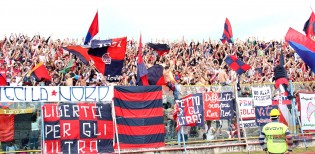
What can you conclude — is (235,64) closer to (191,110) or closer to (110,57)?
(191,110)

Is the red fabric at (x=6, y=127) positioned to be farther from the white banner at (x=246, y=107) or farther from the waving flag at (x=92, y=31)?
the white banner at (x=246, y=107)

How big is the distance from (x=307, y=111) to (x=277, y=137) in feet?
34.0

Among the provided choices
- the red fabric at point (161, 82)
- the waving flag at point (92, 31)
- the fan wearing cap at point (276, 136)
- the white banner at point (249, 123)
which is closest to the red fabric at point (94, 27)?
the waving flag at point (92, 31)

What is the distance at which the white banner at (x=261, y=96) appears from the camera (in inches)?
836

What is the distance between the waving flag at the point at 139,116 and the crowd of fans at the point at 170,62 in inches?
56.5

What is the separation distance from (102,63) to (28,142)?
4.32m

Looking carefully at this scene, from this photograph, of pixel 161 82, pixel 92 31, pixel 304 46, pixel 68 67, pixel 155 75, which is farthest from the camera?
pixel 304 46

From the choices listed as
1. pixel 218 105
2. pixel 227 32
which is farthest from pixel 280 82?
pixel 227 32

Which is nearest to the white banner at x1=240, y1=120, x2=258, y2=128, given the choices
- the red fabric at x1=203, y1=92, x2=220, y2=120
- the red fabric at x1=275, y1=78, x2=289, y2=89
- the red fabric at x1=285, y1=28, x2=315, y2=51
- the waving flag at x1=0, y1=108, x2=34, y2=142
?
the red fabric at x1=203, y1=92, x2=220, y2=120

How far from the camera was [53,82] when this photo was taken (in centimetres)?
2062

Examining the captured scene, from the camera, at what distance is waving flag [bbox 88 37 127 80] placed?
19.6 meters

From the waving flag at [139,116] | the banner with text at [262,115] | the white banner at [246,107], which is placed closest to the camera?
the waving flag at [139,116]

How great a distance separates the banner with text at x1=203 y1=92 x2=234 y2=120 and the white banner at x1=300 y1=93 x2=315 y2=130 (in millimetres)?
3821

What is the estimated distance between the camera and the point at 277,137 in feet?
41.9
